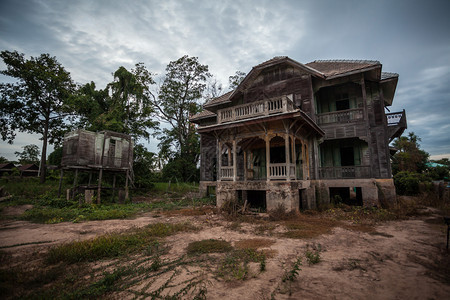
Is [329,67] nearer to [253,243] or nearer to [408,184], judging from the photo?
[408,184]

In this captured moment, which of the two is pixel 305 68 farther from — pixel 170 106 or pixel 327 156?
pixel 170 106

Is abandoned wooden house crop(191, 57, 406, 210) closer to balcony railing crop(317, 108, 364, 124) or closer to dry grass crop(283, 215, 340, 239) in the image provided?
balcony railing crop(317, 108, 364, 124)

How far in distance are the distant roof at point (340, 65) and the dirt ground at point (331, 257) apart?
8.83m

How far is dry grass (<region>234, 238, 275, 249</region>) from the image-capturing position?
6.18 metres

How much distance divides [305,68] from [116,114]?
18.8 meters

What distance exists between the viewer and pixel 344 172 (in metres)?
13.2

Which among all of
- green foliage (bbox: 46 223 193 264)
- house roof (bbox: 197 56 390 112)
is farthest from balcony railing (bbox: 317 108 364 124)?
green foliage (bbox: 46 223 193 264)

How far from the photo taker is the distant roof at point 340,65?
499 inches

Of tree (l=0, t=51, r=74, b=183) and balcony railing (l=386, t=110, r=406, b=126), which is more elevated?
tree (l=0, t=51, r=74, b=183)

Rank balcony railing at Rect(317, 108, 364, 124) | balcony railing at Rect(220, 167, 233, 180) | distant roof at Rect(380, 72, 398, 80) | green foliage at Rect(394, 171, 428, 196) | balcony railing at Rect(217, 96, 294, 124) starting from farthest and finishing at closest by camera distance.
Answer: green foliage at Rect(394, 171, 428, 196) < balcony railing at Rect(317, 108, 364, 124) < distant roof at Rect(380, 72, 398, 80) < balcony railing at Rect(220, 167, 233, 180) < balcony railing at Rect(217, 96, 294, 124)

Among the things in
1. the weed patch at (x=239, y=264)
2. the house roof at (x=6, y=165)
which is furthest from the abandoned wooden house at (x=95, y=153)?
the house roof at (x=6, y=165)

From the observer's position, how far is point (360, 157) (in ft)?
45.0

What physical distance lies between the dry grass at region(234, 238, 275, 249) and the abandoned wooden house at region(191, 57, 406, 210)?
390cm

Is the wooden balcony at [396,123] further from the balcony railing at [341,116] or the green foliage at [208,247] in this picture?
the green foliage at [208,247]
